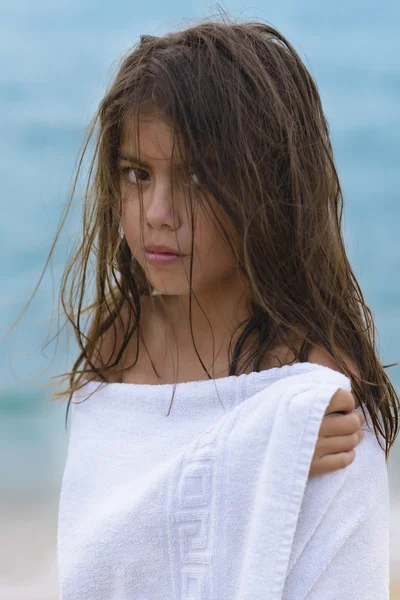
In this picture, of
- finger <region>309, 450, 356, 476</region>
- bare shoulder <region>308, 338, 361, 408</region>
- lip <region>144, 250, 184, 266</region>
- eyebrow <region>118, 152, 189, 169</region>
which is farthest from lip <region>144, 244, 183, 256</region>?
finger <region>309, 450, 356, 476</region>

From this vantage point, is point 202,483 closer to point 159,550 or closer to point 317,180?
point 159,550

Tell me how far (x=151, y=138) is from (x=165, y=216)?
105 mm

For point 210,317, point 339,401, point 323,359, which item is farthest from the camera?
point 210,317

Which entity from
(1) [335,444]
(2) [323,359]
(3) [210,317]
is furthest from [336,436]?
(3) [210,317]

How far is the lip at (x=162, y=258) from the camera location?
126cm

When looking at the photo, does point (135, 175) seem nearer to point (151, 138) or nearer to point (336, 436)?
point (151, 138)

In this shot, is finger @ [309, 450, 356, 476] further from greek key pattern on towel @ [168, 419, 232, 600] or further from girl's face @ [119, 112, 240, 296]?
girl's face @ [119, 112, 240, 296]

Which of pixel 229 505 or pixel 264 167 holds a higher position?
pixel 264 167

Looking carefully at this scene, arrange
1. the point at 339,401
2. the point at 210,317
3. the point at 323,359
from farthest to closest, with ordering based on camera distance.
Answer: the point at 210,317 < the point at 323,359 < the point at 339,401

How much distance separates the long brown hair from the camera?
48.4 inches

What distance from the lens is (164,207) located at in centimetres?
121

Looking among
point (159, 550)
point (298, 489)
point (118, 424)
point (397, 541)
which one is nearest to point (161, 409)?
point (118, 424)

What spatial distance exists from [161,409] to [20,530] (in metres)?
1.78

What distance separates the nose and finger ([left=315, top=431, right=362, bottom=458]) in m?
0.33
